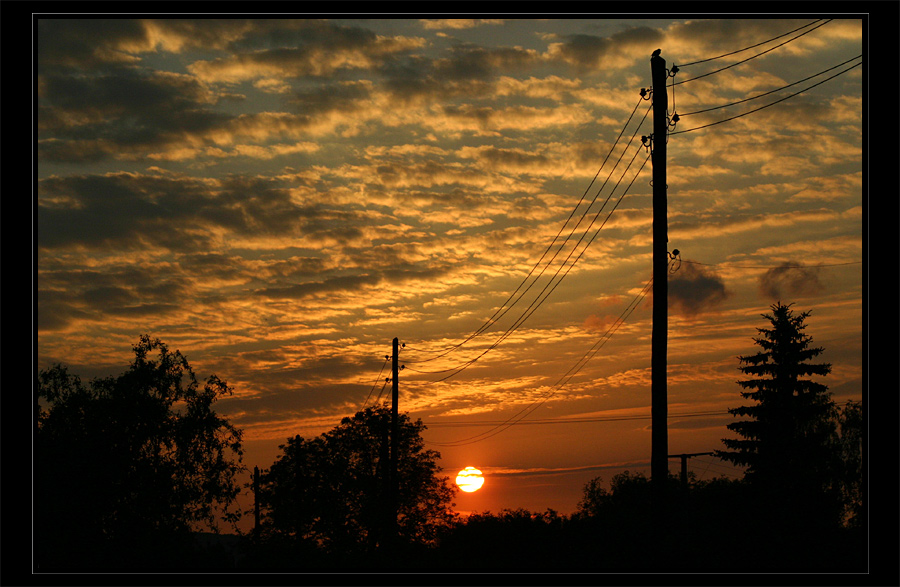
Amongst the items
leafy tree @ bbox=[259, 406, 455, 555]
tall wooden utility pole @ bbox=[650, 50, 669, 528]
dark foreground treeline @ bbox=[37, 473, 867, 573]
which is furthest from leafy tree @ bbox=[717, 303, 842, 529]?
tall wooden utility pole @ bbox=[650, 50, 669, 528]

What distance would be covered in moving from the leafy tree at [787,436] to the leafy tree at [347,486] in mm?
22900

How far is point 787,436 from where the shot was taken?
161ft

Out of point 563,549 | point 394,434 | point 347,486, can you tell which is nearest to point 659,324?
point 394,434

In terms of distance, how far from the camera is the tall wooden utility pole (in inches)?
594

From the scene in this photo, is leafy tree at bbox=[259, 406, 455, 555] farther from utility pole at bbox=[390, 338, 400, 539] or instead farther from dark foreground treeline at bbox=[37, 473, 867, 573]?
utility pole at bbox=[390, 338, 400, 539]

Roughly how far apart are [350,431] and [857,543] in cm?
3679

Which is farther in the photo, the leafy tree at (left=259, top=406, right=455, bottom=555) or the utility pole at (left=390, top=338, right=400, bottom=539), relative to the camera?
the leafy tree at (left=259, top=406, right=455, bottom=555)

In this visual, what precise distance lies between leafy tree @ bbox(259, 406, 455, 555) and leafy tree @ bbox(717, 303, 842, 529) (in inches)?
902

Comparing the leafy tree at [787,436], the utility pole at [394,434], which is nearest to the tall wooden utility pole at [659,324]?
the utility pole at [394,434]

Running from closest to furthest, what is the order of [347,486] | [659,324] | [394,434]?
[659,324] → [394,434] → [347,486]

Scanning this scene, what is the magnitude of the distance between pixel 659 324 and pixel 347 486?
4805 centimetres

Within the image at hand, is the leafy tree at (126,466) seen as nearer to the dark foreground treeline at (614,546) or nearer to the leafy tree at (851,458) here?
the dark foreground treeline at (614,546)

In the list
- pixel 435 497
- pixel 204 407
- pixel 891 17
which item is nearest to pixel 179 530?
pixel 204 407

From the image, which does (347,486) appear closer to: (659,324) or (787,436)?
(787,436)
